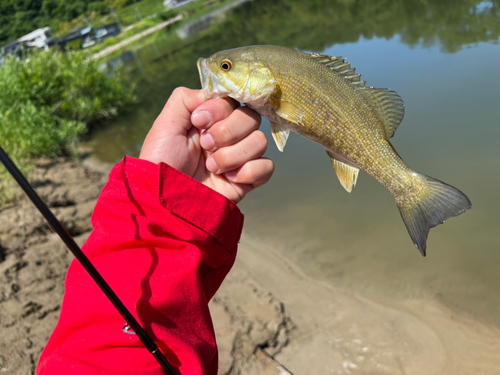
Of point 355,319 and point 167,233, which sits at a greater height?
point 167,233

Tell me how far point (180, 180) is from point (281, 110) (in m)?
0.62

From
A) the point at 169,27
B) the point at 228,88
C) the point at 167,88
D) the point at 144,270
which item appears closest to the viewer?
the point at 144,270

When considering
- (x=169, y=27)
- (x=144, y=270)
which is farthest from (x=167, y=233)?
(x=169, y=27)

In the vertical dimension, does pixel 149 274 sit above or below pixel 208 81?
below

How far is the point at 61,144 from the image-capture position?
9422 mm

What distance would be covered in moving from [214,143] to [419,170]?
15.2 ft

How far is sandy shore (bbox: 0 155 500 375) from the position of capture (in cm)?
304

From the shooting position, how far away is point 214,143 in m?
1.82

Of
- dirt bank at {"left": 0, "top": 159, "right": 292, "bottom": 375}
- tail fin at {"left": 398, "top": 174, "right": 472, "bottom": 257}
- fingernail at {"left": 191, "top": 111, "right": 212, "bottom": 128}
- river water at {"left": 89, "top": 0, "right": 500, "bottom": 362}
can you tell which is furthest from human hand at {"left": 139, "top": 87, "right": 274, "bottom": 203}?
river water at {"left": 89, "top": 0, "right": 500, "bottom": 362}

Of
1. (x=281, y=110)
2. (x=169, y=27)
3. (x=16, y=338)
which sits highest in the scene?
(x=281, y=110)

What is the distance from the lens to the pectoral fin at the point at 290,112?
1.72 meters

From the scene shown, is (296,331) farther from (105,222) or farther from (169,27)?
(169,27)

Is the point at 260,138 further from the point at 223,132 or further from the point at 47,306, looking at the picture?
the point at 47,306

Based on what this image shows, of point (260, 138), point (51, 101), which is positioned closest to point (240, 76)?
point (260, 138)
